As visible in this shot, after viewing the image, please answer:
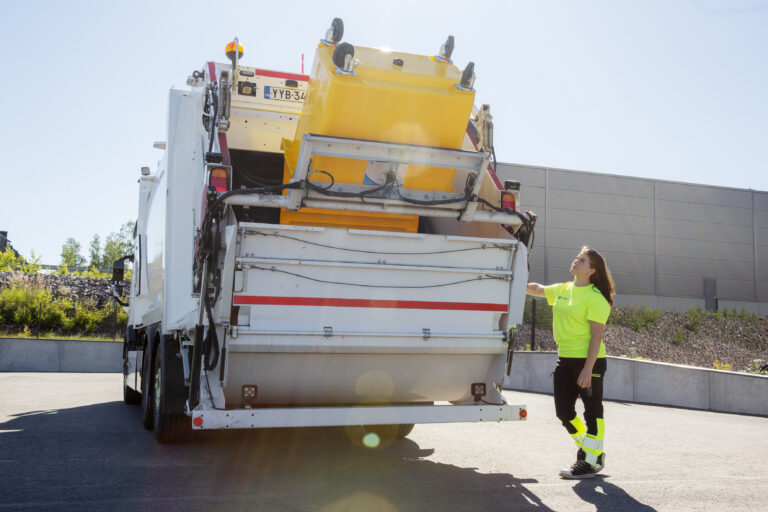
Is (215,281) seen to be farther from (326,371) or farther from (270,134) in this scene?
(270,134)

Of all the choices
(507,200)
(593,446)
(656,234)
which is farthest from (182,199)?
(656,234)

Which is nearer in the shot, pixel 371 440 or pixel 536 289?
pixel 536 289

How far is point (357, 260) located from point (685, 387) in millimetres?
7988

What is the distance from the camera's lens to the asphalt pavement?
439cm

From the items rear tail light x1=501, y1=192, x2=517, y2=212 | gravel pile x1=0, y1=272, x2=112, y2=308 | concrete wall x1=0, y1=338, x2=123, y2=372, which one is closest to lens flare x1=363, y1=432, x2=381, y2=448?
rear tail light x1=501, y1=192, x2=517, y2=212

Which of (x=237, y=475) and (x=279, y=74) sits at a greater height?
(x=279, y=74)

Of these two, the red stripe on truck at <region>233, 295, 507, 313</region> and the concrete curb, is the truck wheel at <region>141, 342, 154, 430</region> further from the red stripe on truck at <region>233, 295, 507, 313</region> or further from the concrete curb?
the concrete curb

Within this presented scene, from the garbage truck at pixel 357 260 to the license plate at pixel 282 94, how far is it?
0.71 metres

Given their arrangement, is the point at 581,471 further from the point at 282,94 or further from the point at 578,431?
the point at 282,94

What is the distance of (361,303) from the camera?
5125 millimetres

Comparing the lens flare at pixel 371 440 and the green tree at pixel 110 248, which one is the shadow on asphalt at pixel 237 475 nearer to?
the lens flare at pixel 371 440

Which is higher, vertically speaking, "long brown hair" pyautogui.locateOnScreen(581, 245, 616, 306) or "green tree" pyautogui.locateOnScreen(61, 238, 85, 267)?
"green tree" pyautogui.locateOnScreen(61, 238, 85, 267)

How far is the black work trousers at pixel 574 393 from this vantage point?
5363 millimetres

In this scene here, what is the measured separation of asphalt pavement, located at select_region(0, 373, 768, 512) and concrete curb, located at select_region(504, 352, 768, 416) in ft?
6.17
